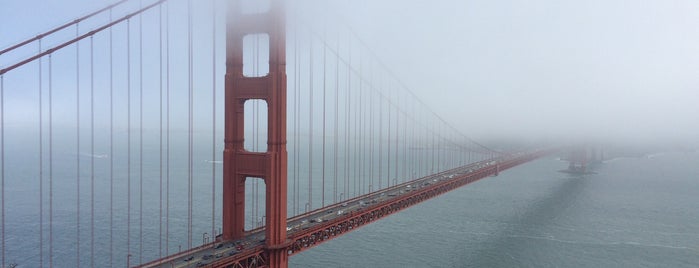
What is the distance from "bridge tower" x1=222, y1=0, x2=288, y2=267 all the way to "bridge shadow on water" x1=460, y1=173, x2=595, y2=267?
46.4 ft

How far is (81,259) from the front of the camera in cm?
2519

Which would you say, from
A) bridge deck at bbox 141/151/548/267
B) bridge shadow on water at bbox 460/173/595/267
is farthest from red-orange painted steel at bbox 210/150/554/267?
bridge shadow on water at bbox 460/173/595/267

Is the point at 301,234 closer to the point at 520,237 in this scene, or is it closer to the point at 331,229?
the point at 331,229

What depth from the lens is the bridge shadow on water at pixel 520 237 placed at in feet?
87.0

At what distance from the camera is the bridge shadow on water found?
87.0ft

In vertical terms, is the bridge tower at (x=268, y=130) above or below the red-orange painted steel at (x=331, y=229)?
above

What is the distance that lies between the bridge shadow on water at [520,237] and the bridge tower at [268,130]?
14142 millimetres

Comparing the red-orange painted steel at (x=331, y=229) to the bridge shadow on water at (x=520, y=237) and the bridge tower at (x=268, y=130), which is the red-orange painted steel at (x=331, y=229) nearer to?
the bridge tower at (x=268, y=130)

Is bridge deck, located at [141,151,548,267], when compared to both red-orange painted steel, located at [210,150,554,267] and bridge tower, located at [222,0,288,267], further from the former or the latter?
bridge tower, located at [222,0,288,267]

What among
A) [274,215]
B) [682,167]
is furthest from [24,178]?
[682,167]

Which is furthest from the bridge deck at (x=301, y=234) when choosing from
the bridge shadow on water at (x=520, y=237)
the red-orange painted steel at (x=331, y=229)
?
the bridge shadow on water at (x=520, y=237)

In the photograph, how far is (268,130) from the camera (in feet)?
44.8

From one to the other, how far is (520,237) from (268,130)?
23542 millimetres

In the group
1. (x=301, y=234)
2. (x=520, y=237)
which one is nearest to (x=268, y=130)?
(x=301, y=234)
